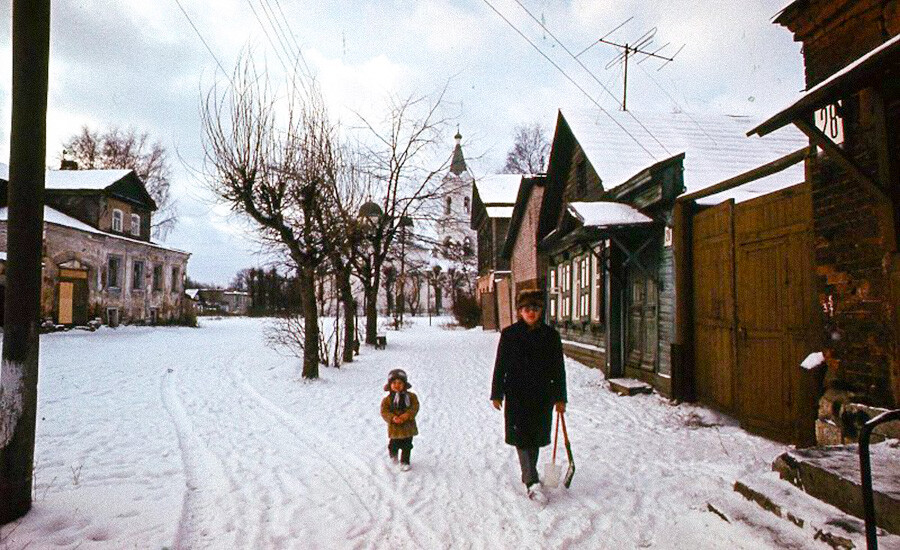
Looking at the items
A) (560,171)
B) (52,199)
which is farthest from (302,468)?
(52,199)

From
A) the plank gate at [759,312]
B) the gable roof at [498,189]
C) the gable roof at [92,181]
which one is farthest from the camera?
the gable roof at [498,189]

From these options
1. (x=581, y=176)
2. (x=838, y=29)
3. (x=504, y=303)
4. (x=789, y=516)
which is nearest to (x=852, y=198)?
(x=838, y=29)

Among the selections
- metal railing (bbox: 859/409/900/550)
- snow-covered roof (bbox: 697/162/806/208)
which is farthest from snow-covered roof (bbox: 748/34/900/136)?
snow-covered roof (bbox: 697/162/806/208)

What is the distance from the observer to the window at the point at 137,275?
1089 inches

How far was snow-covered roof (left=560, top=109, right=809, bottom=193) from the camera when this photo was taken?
10.2 m

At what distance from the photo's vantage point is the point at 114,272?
26.4 m

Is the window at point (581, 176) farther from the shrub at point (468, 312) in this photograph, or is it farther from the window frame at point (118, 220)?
the window frame at point (118, 220)

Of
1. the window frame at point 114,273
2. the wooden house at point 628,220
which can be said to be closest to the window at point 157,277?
the window frame at point 114,273

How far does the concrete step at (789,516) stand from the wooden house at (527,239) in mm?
13454

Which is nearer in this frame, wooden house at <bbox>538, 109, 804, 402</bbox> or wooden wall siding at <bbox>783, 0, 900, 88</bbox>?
wooden wall siding at <bbox>783, 0, 900, 88</bbox>

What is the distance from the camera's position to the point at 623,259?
10.3 metres

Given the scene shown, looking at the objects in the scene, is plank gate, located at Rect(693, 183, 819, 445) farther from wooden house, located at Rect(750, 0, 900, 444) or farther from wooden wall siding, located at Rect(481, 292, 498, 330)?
wooden wall siding, located at Rect(481, 292, 498, 330)

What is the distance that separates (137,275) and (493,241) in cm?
1893

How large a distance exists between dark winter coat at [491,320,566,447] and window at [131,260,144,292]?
28.4 meters
